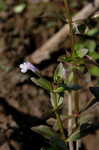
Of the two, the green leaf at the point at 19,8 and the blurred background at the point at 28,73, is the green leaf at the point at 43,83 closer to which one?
the blurred background at the point at 28,73

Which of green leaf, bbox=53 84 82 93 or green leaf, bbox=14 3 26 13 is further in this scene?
green leaf, bbox=14 3 26 13

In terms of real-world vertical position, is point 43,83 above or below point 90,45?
above

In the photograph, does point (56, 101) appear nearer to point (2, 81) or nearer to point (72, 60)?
point (72, 60)

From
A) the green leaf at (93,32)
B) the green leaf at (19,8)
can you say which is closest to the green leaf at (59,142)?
the green leaf at (93,32)

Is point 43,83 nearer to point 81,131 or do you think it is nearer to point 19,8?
point 81,131

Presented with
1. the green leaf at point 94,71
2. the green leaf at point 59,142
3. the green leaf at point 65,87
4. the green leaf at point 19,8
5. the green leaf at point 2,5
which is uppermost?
the green leaf at point 65,87

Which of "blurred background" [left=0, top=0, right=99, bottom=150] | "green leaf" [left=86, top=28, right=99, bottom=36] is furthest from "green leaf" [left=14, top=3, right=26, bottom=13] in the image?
"green leaf" [left=86, top=28, right=99, bottom=36]

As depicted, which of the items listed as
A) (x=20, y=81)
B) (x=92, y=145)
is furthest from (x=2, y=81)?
(x=92, y=145)

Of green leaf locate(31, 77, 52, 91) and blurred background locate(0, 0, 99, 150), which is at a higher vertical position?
green leaf locate(31, 77, 52, 91)

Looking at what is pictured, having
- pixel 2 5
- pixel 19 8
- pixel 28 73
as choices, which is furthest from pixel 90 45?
pixel 2 5

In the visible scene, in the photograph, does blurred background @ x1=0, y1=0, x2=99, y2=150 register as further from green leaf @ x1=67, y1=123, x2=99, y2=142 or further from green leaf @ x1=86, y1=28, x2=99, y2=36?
green leaf @ x1=67, y1=123, x2=99, y2=142

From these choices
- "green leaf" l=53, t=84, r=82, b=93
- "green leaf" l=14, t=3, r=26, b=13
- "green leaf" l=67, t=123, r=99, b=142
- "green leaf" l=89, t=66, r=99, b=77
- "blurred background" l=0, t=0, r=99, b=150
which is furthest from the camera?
"green leaf" l=14, t=3, r=26, b=13
